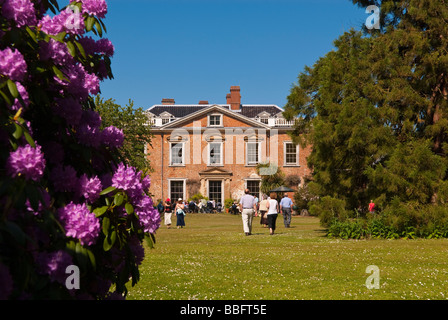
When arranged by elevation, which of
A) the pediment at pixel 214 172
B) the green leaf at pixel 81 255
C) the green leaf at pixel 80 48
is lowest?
the green leaf at pixel 81 255

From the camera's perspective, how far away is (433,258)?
41.5ft

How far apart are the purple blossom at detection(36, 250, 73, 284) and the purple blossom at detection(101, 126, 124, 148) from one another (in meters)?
1.01

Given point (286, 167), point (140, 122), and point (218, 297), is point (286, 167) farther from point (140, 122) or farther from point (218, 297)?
point (218, 297)

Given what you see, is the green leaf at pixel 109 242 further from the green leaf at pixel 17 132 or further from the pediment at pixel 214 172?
the pediment at pixel 214 172

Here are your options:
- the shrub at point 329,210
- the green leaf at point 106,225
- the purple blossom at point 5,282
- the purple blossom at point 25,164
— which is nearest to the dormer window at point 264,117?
the shrub at point 329,210

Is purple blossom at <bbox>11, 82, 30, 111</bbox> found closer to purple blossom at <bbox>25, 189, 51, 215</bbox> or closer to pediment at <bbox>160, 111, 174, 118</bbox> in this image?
purple blossom at <bbox>25, 189, 51, 215</bbox>

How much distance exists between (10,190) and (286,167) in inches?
2017

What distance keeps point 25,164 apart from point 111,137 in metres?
1.10

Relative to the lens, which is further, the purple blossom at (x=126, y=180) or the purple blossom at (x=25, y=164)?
the purple blossom at (x=126, y=180)

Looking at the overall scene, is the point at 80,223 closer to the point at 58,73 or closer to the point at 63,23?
the point at 58,73

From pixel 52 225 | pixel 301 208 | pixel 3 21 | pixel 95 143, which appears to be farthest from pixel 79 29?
pixel 301 208

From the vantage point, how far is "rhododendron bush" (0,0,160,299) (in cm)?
271

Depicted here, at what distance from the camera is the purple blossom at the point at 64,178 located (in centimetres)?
324

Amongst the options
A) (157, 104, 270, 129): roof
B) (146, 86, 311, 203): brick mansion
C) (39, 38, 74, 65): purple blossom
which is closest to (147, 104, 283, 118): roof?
(157, 104, 270, 129): roof
